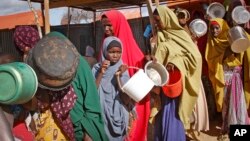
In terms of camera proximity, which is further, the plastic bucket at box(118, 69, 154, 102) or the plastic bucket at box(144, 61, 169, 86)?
the plastic bucket at box(144, 61, 169, 86)

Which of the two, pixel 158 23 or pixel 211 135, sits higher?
pixel 158 23

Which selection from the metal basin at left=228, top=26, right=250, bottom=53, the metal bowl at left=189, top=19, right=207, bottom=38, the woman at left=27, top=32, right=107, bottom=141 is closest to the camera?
the woman at left=27, top=32, right=107, bottom=141

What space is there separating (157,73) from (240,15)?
319cm

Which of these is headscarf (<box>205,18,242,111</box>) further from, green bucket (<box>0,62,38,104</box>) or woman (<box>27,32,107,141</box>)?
green bucket (<box>0,62,38,104</box>)

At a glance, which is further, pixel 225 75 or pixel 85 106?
pixel 225 75

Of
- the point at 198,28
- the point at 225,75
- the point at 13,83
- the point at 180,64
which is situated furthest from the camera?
the point at 198,28

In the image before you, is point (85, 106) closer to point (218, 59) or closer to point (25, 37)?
point (25, 37)

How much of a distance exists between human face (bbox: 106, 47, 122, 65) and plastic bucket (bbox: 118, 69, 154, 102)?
260 mm

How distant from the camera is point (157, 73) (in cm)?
320

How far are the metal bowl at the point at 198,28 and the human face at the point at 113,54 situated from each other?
3.39 meters

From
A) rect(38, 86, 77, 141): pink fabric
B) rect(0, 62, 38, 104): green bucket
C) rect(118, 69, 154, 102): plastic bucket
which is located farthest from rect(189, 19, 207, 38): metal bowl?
rect(0, 62, 38, 104): green bucket

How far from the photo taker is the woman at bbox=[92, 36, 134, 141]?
3043mm

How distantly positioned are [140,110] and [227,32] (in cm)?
267

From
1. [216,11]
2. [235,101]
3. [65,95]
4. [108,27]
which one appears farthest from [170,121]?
[216,11]
